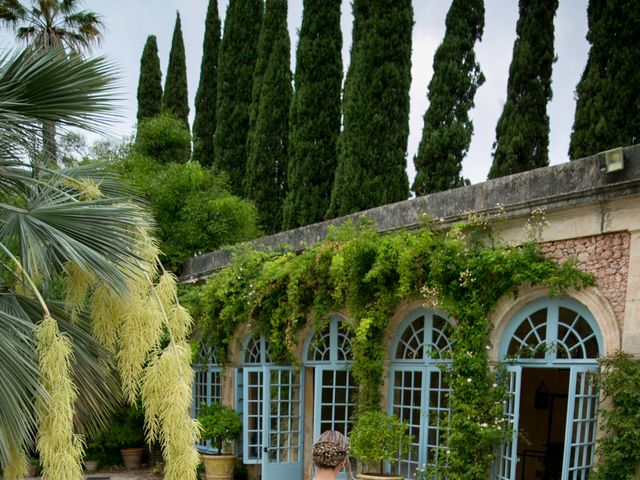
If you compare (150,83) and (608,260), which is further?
(150,83)

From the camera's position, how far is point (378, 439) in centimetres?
905

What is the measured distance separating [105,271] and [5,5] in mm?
12580

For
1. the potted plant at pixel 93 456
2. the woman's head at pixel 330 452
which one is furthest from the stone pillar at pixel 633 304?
the potted plant at pixel 93 456

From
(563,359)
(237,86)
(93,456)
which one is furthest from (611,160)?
(237,86)

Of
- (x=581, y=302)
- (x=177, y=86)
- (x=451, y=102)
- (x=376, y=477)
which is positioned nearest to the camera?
(x=581, y=302)

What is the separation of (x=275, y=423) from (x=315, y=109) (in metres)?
9.25

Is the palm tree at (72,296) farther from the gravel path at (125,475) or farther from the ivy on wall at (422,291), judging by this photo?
the gravel path at (125,475)

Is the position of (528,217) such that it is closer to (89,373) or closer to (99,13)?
(89,373)

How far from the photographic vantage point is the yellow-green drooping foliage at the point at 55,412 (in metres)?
5.96

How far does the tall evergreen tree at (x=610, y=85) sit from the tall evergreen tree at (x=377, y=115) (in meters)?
3.85

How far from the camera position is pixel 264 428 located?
37.6 feet

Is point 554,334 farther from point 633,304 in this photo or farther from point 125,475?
point 125,475

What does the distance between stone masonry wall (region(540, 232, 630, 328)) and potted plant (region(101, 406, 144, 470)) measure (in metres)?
9.81

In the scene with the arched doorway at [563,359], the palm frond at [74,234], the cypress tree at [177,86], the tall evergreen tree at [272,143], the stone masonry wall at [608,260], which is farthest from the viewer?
the cypress tree at [177,86]
